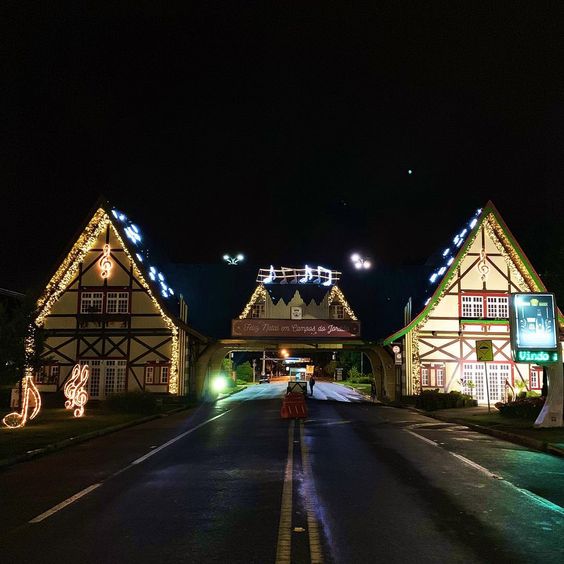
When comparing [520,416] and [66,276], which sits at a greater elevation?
[66,276]

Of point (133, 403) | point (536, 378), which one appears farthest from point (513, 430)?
point (536, 378)

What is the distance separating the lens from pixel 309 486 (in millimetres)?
9820

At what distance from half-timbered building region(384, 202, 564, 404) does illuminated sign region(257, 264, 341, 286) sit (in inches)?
310

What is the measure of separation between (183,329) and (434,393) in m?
14.7

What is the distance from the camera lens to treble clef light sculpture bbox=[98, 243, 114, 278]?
36094mm

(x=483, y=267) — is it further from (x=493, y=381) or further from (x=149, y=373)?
(x=149, y=373)

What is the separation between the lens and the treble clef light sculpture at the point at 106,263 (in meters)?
36.1

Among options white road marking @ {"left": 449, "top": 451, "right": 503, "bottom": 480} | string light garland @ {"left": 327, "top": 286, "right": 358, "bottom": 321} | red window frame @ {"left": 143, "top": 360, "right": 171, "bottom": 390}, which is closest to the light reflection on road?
string light garland @ {"left": 327, "top": 286, "right": 358, "bottom": 321}

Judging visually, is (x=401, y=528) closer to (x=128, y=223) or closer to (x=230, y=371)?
(x=128, y=223)

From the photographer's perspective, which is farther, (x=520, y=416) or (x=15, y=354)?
(x=520, y=416)

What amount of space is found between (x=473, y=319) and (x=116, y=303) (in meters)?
21.4

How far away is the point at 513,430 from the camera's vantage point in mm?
19250

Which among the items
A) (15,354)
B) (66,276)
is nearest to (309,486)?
(15,354)

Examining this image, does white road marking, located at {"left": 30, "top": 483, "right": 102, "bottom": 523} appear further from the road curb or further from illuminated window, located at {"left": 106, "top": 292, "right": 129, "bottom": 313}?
illuminated window, located at {"left": 106, "top": 292, "right": 129, "bottom": 313}
